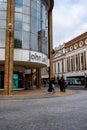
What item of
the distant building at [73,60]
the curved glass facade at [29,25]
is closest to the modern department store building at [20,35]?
the curved glass facade at [29,25]

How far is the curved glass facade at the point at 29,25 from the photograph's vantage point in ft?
95.3

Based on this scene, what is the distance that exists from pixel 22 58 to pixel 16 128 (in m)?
21.0

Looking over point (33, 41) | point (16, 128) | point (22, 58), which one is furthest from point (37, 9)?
point (16, 128)

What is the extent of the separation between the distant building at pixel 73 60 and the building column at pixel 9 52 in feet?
146

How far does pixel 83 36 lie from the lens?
254 ft

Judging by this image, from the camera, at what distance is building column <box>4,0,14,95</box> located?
82.7ft

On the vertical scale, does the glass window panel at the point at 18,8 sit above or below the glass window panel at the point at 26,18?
above

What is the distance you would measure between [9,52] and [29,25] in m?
5.68

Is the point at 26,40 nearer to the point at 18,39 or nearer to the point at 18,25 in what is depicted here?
the point at 18,39

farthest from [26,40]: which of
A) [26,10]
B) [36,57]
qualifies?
[26,10]

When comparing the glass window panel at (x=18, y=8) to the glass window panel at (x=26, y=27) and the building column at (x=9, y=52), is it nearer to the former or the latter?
the glass window panel at (x=26, y=27)

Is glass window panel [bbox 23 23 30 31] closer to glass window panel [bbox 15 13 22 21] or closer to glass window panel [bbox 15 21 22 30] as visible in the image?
glass window panel [bbox 15 21 22 30]

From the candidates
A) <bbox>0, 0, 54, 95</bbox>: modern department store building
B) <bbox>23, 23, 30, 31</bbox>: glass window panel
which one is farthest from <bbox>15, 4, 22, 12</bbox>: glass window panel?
<bbox>23, 23, 30, 31</bbox>: glass window panel

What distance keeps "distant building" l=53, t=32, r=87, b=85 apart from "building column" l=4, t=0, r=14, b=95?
146 ft
